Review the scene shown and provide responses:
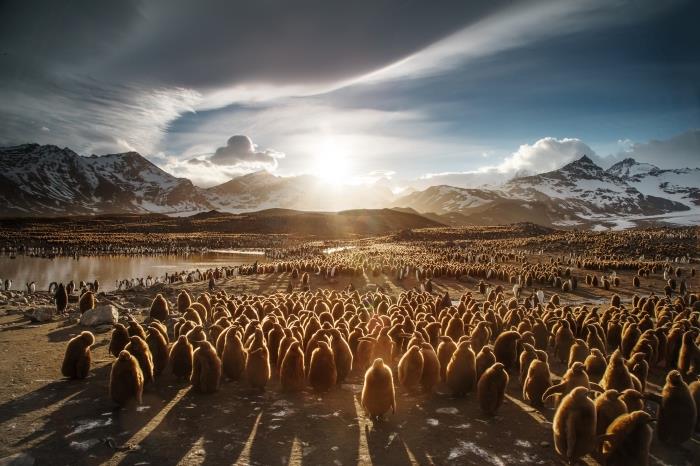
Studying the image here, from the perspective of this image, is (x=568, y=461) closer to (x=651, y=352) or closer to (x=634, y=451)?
(x=634, y=451)

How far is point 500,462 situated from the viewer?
21.2ft

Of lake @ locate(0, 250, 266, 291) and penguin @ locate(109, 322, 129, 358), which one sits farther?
lake @ locate(0, 250, 266, 291)

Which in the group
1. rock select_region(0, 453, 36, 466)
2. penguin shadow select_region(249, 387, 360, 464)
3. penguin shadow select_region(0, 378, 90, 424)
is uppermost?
rock select_region(0, 453, 36, 466)

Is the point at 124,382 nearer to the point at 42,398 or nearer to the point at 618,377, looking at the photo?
the point at 42,398

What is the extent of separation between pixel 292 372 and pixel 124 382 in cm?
330

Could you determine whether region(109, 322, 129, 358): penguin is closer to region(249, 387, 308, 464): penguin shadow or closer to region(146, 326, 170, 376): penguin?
region(146, 326, 170, 376): penguin

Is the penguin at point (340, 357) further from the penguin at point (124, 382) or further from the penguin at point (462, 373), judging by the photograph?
the penguin at point (124, 382)

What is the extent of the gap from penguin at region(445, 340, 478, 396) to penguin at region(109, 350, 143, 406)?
6524 mm

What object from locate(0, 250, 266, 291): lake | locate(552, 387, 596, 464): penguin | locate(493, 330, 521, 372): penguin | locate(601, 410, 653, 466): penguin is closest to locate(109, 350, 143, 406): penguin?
locate(552, 387, 596, 464): penguin

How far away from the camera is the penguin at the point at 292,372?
9.05 metres

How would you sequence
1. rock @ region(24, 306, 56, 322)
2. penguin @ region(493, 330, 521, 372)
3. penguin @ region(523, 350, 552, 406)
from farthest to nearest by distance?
rock @ region(24, 306, 56, 322)
penguin @ region(493, 330, 521, 372)
penguin @ region(523, 350, 552, 406)

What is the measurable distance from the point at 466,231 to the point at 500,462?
9566 cm

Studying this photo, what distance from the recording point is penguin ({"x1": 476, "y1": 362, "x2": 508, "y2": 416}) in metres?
7.94

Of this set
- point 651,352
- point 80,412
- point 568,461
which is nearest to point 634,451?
point 568,461
